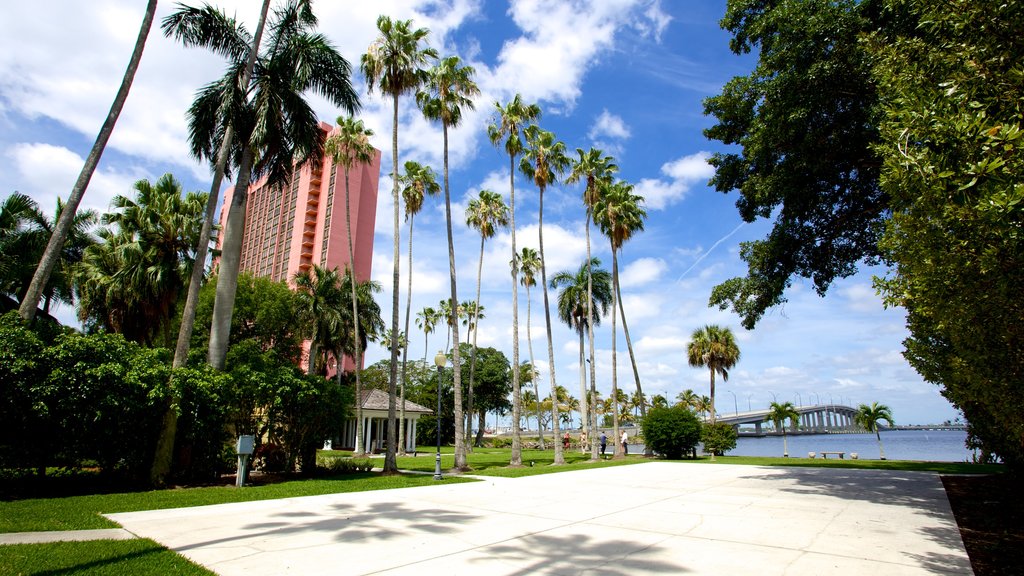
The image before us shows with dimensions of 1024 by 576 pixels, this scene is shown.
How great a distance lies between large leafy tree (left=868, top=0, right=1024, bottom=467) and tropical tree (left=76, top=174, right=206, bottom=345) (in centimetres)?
2072

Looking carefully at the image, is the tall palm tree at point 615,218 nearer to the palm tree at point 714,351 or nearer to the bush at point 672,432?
the bush at point 672,432

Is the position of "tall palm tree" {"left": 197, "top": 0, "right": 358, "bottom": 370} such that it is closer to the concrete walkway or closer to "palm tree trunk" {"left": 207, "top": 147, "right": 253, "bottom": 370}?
"palm tree trunk" {"left": 207, "top": 147, "right": 253, "bottom": 370}

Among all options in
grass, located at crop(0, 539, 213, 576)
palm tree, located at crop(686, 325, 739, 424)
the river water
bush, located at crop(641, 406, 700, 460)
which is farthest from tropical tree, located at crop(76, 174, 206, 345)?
palm tree, located at crop(686, 325, 739, 424)

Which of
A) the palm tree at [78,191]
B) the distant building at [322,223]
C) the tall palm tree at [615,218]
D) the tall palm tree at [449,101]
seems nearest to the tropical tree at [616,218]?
the tall palm tree at [615,218]

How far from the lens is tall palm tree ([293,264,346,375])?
106 feet

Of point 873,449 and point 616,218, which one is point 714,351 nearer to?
point 616,218

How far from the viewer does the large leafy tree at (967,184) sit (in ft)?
13.8

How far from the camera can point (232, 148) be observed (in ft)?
Result: 53.6

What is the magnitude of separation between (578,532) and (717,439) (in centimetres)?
2445

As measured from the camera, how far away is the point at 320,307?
106 ft

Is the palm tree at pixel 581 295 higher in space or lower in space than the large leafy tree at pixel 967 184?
higher

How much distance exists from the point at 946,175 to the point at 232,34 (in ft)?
59.8

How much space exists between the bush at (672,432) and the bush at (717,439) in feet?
6.99

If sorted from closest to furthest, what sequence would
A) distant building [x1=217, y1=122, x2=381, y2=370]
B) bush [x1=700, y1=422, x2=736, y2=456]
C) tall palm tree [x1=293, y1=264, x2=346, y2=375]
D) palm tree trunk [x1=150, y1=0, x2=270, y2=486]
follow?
palm tree trunk [x1=150, y1=0, x2=270, y2=486]
bush [x1=700, y1=422, x2=736, y2=456]
tall palm tree [x1=293, y1=264, x2=346, y2=375]
distant building [x1=217, y1=122, x2=381, y2=370]
